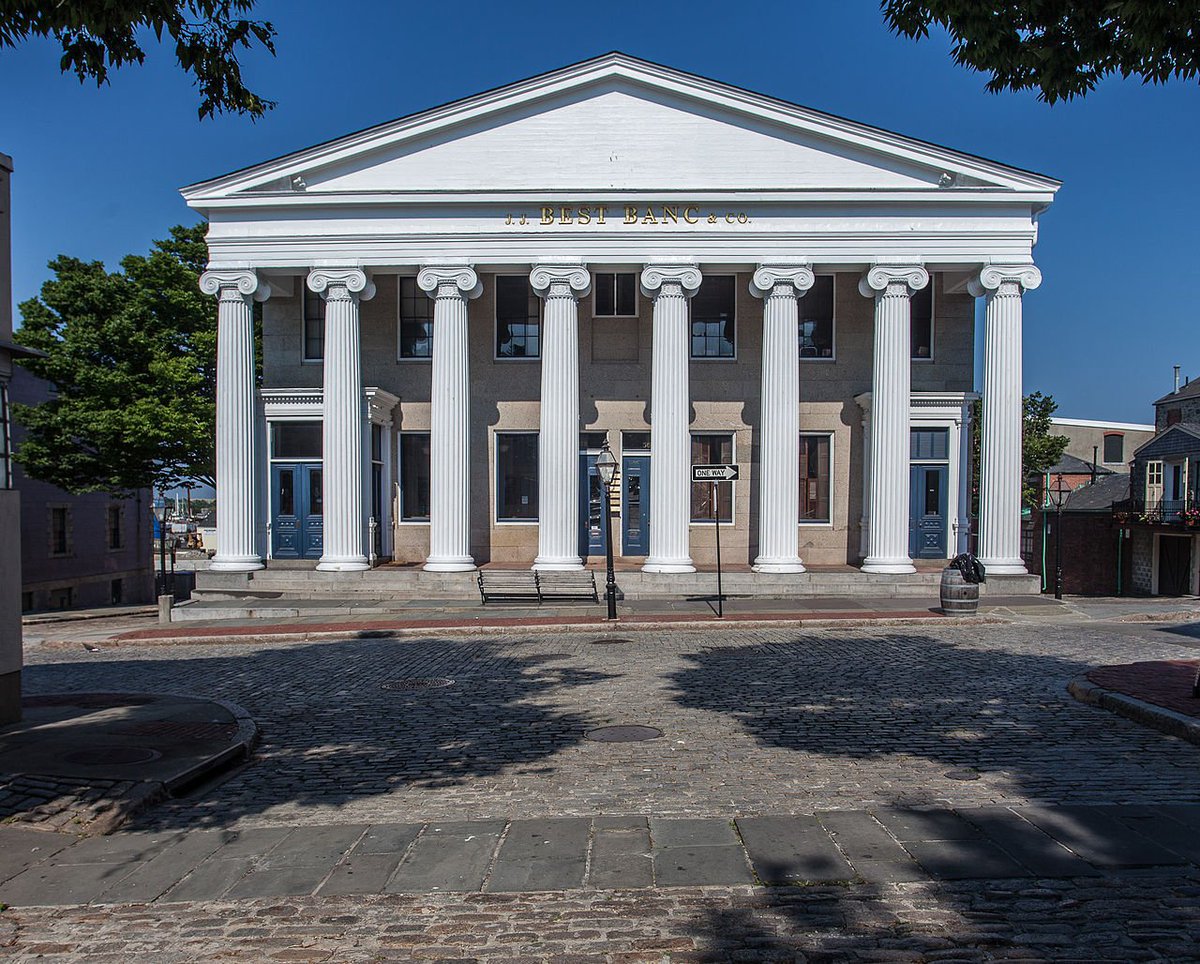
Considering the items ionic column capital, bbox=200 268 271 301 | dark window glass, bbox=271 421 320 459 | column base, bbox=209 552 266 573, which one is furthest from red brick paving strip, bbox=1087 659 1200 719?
ionic column capital, bbox=200 268 271 301

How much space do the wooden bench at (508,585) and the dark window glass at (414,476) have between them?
499 cm

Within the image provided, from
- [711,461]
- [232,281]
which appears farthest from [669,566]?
[232,281]

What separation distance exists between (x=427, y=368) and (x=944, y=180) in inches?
553

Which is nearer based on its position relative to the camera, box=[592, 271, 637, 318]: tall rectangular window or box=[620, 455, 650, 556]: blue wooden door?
box=[620, 455, 650, 556]: blue wooden door

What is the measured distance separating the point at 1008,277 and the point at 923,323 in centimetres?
327

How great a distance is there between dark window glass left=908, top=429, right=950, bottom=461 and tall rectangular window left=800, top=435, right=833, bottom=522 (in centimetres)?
217

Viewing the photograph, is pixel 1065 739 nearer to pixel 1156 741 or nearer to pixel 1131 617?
pixel 1156 741

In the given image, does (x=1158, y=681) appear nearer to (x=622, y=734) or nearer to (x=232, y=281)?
(x=622, y=734)

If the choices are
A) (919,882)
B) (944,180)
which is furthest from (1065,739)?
(944,180)

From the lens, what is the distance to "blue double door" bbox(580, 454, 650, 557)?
25.1 m

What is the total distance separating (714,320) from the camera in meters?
25.3

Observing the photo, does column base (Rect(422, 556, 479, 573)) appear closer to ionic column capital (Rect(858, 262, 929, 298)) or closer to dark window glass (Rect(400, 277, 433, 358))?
dark window glass (Rect(400, 277, 433, 358))

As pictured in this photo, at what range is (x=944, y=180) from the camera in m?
22.0

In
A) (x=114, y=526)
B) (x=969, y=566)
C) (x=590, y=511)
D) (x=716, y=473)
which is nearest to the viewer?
(x=716, y=473)
